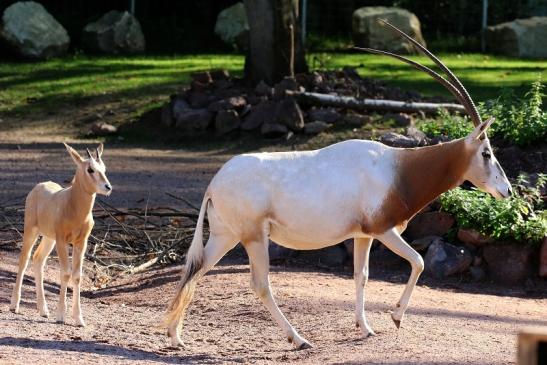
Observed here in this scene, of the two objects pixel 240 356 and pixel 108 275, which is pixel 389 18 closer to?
pixel 108 275

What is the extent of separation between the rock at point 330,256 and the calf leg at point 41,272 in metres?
2.63

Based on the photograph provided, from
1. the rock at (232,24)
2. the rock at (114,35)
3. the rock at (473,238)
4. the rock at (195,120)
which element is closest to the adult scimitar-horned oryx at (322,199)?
the rock at (473,238)

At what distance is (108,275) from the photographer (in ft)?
29.9

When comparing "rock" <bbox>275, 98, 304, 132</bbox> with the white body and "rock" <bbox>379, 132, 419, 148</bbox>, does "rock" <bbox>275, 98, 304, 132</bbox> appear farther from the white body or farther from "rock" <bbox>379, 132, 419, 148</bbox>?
the white body

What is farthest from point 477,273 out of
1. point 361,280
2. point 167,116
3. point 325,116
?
point 167,116

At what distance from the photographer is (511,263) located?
8.93 metres

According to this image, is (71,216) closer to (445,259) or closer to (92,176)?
(92,176)

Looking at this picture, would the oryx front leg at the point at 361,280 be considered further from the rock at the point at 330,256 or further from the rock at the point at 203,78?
the rock at the point at 203,78

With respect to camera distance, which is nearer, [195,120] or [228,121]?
[228,121]

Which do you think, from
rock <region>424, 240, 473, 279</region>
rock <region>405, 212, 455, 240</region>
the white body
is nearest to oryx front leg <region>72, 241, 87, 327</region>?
the white body

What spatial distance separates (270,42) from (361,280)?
9.88 m

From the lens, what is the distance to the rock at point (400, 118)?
1487 centimetres

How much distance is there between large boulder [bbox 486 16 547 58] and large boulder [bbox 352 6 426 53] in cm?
154

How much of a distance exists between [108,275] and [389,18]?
1306 cm
